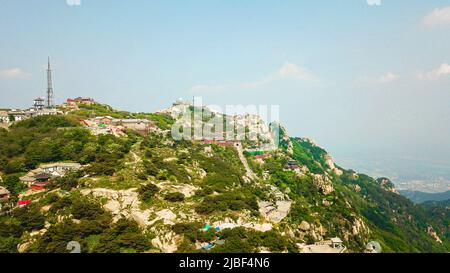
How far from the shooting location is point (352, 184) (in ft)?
378

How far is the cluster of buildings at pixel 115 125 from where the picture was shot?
5194 cm

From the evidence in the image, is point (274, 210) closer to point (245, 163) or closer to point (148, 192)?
point (148, 192)

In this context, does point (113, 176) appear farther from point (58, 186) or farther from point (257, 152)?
point (257, 152)

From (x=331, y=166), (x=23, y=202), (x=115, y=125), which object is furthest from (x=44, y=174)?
(x=331, y=166)

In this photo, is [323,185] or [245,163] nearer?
[323,185]

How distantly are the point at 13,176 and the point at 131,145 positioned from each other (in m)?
15.3

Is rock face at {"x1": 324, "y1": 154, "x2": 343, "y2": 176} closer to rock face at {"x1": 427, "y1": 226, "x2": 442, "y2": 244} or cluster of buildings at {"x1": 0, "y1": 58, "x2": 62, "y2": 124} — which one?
rock face at {"x1": 427, "y1": 226, "x2": 442, "y2": 244}

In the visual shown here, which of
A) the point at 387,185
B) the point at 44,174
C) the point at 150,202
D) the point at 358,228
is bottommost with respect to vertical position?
the point at 387,185

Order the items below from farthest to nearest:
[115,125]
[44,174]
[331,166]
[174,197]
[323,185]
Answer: [331,166]
[323,185]
[115,125]
[44,174]
[174,197]

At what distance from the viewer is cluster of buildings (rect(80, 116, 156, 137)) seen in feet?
170

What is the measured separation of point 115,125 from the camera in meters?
60.1

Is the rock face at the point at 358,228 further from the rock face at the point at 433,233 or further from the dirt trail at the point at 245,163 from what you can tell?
the rock face at the point at 433,233

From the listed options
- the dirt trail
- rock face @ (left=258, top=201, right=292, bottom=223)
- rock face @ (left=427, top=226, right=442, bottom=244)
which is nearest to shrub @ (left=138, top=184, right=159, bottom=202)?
rock face @ (left=258, top=201, right=292, bottom=223)

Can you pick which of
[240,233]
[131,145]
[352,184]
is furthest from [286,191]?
[352,184]
